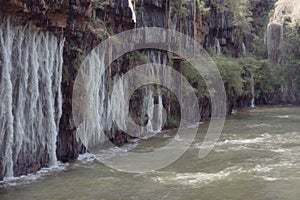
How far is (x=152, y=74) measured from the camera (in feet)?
87.4

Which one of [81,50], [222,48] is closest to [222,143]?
[81,50]

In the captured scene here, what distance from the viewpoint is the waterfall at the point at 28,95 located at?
1365 cm

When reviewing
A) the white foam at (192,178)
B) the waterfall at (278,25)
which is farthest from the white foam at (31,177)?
the waterfall at (278,25)

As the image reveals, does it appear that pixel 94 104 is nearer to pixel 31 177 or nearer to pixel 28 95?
pixel 28 95

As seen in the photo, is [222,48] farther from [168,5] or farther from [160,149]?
[160,149]

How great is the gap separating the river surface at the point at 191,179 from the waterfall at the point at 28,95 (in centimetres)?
84

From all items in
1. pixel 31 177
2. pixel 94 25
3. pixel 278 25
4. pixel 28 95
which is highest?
pixel 278 25

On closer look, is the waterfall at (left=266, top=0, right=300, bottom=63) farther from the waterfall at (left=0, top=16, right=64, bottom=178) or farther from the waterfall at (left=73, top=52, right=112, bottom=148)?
the waterfall at (left=0, top=16, right=64, bottom=178)

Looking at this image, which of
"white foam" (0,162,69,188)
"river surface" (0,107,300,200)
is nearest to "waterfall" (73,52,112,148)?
"river surface" (0,107,300,200)

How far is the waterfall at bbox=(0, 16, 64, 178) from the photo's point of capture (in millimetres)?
13648

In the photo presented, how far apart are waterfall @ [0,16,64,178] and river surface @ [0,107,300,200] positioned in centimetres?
84

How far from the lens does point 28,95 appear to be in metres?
15.0

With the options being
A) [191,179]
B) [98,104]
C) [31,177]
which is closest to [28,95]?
[31,177]

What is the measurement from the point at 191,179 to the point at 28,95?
5937mm
